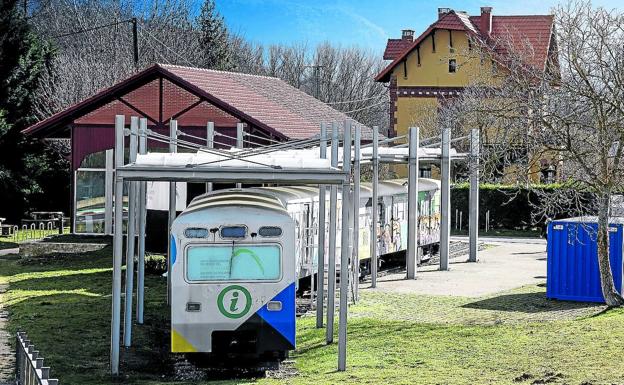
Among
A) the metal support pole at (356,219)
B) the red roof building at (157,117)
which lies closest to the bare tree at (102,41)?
the red roof building at (157,117)

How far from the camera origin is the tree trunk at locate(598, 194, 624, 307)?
2122 cm

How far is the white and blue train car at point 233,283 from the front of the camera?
15961mm

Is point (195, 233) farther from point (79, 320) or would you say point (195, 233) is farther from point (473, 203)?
point (473, 203)

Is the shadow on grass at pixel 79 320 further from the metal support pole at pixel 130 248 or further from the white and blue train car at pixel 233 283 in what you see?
the white and blue train car at pixel 233 283

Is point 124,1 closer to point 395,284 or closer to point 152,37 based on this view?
point 152,37

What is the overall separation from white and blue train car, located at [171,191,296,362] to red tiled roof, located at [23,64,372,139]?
635 inches

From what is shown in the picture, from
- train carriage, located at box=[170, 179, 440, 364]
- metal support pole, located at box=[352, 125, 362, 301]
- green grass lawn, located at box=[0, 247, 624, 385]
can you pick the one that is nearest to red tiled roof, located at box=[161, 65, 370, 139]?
metal support pole, located at box=[352, 125, 362, 301]

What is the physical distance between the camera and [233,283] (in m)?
16.1

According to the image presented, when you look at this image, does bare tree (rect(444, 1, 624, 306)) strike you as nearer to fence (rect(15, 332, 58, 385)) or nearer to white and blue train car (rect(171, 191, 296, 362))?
white and blue train car (rect(171, 191, 296, 362))

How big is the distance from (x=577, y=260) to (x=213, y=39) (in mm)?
51900

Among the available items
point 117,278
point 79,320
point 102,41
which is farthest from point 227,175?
point 102,41

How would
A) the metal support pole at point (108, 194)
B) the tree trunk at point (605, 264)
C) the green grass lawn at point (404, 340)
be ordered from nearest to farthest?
the green grass lawn at point (404, 340) → the tree trunk at point (605, 264) → the metal support pole at point (108, 194)

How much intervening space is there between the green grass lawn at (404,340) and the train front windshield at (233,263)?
4.77ft

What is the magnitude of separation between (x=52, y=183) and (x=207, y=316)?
36296 mm
